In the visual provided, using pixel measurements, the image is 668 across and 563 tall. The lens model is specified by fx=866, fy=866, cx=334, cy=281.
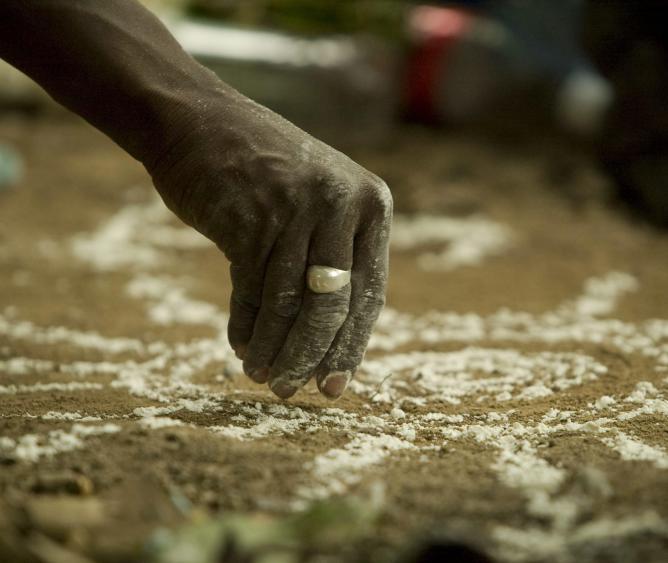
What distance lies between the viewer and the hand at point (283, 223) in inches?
63.3

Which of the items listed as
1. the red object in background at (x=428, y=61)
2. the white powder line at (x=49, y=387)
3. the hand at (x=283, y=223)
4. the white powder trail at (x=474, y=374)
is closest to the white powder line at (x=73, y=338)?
the white powder line at (x=49, y=387)

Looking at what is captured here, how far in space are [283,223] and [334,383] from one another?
13.4 inches

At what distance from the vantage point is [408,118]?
18.2 feet

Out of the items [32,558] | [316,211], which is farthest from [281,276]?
[32,558]

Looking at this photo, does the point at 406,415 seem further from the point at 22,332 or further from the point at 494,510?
the point at 22,332

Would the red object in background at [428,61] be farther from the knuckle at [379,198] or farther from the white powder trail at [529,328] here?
the knuckle at [379,198]

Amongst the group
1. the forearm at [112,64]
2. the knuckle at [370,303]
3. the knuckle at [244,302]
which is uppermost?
the forearm at [112,64]

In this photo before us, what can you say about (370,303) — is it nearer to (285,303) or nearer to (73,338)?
(285,303)

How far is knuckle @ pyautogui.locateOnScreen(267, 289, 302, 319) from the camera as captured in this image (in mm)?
1646

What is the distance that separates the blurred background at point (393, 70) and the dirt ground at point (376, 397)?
1.20m

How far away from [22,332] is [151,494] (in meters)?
1.35

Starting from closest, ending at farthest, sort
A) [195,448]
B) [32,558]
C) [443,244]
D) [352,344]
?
[32,558] < [195,448] < [352,344] < [443,244]

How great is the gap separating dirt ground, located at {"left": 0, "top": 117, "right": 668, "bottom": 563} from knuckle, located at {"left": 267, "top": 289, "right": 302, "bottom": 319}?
0.23 m

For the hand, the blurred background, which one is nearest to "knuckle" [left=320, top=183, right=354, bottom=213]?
the hand
